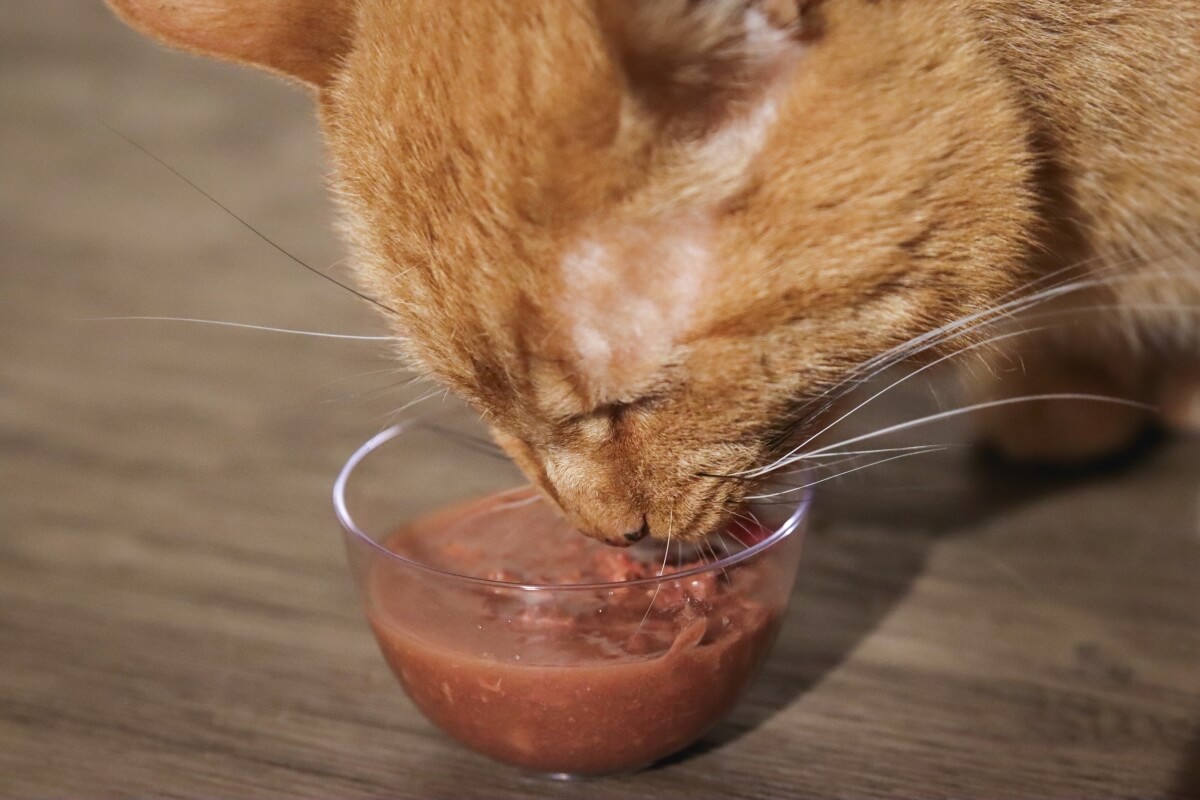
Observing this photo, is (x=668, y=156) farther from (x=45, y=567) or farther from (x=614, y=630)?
(x=45, y=567)

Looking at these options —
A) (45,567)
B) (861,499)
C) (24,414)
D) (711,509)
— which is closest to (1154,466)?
(861,499)

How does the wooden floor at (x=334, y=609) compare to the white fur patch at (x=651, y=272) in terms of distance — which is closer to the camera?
the white fur patch at (x=651, y=272)

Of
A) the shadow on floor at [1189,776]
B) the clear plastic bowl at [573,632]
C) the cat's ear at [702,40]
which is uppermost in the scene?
the cat's ear at [702,40]

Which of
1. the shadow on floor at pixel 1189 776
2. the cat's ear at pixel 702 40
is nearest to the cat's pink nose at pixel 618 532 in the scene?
the cat's ear at pixel 702 40

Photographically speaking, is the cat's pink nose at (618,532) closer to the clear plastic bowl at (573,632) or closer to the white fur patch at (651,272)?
the clear plastic bowl at (573,632)

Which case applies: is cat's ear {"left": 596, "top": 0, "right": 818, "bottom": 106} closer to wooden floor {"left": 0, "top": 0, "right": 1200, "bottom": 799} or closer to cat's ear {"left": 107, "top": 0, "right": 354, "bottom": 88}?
cat's ear {"left": 107, "top": 0, "right": 354, "bottom": 88}

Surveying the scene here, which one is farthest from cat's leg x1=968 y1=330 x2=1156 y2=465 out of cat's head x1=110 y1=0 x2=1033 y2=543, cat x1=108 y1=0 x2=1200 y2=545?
cat's head x1=110 y1=0 x2=1033 y2=543

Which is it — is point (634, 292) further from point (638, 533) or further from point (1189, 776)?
point (1189, 776)
